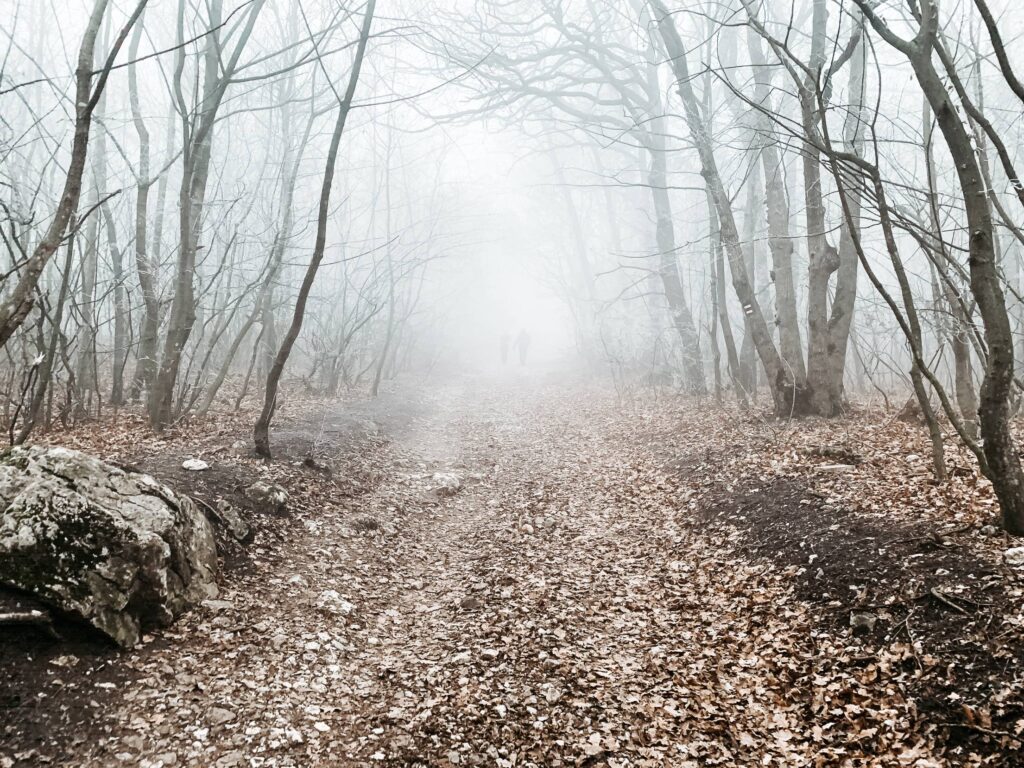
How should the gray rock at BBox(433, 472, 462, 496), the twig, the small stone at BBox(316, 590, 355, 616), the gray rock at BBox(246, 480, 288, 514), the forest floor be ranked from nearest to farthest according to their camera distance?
the forest floor < the twig < the small stone at BBox(316, 590, 355, 616) < the gray rock at BBox(246, 480, 288, 514) < the gray rock at BBox(433, 472, 462, 496)

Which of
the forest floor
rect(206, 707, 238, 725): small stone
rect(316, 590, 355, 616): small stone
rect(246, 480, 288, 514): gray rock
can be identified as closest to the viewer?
the forest floor

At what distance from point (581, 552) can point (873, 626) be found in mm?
2653

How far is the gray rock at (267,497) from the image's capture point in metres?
5.71

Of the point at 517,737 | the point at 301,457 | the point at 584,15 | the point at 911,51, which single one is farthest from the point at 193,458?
the point at 584,15

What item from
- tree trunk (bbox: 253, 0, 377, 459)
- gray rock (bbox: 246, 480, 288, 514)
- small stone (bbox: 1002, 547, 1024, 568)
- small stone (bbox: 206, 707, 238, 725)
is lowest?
small stone (bbox: 206, 707, 238, 725)

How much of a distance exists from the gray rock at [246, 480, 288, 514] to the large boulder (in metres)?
1.30

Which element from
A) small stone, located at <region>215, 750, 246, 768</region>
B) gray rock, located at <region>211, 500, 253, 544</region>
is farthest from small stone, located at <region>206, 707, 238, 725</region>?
gray rock, located at <region>211, 500, 253, 544</region>

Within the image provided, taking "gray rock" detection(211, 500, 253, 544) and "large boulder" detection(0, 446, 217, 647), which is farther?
"gray rock" detection(211, 500, 253, 544)

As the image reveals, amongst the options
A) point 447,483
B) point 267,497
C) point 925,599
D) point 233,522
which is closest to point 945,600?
point 925,599

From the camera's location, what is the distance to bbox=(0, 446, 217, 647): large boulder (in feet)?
11.4

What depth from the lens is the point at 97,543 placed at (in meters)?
3.71

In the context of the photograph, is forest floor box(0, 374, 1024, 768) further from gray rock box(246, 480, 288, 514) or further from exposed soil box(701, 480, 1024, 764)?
gray rock box(246, 480, 288, 514)

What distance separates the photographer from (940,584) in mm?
3631

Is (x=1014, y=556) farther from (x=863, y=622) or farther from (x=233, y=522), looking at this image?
(x=233, y=522)
